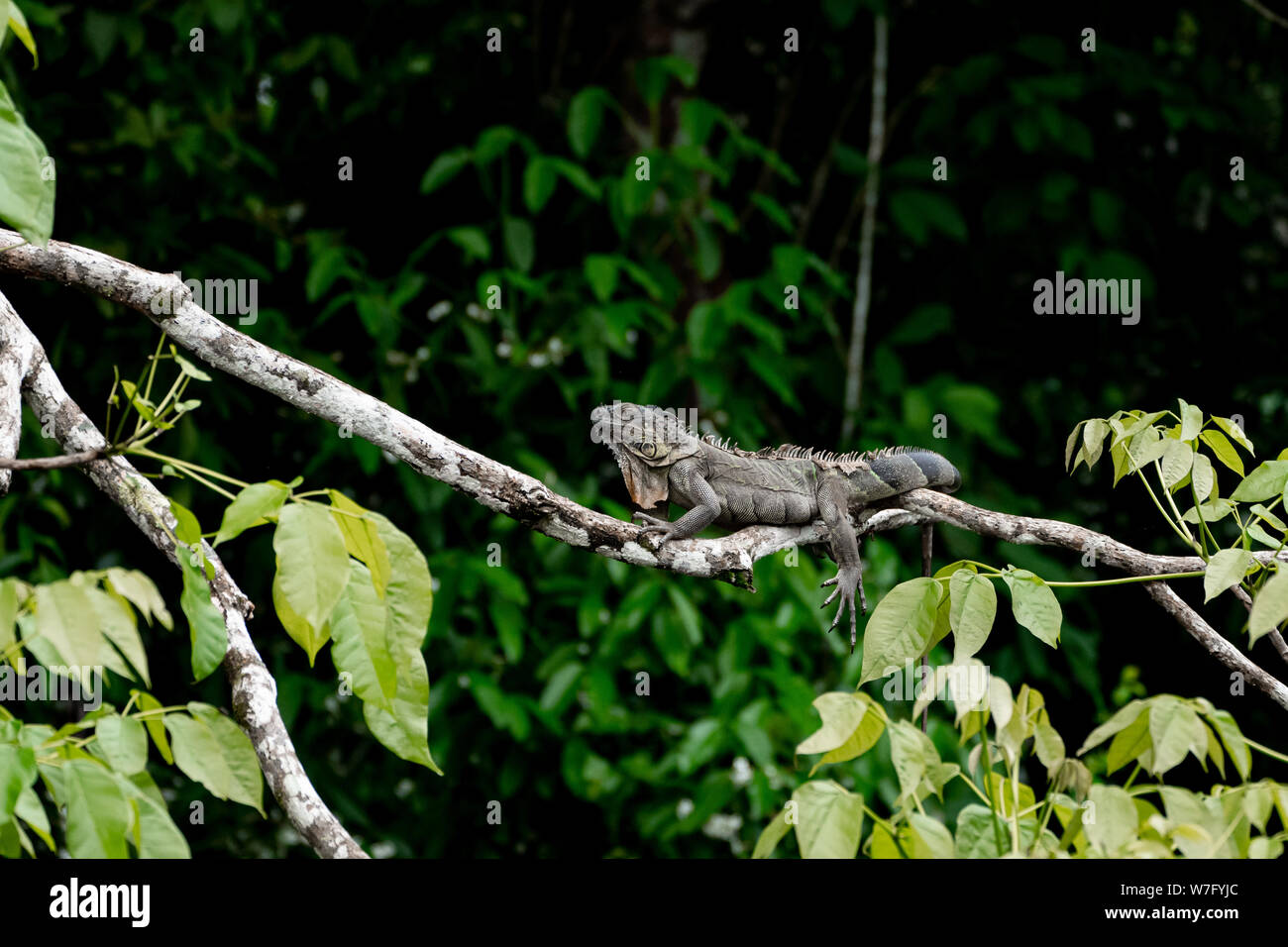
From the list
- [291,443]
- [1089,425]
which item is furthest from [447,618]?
[1089,425]

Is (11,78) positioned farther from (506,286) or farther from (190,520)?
(190,520)

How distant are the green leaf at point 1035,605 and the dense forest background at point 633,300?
2.66 metres

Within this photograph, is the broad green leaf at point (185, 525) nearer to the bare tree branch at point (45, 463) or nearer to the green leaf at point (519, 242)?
the bare tree branch at point (45, 463)

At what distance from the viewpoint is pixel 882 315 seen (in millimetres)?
6867

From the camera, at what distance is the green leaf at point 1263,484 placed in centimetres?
248

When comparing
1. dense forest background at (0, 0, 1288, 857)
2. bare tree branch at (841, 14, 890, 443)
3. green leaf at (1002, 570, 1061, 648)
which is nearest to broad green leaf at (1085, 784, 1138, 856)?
green leaf at (1002, 570, 1061, 648)

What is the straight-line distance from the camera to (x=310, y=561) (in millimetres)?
1586

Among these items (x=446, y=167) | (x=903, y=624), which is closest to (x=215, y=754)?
(x=903, y=624)

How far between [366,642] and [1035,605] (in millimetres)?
1134

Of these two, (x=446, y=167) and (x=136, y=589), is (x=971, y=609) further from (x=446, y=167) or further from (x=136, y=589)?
(x=446, y=167)

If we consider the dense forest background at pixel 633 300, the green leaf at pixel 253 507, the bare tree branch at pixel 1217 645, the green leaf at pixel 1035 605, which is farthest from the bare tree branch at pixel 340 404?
the dense forest background at pixel 633 300

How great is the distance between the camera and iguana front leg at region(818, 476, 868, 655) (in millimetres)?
3691

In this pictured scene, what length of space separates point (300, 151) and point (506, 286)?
146 cm

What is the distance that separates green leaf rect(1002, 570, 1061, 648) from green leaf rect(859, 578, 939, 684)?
148 mm
